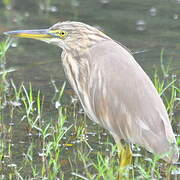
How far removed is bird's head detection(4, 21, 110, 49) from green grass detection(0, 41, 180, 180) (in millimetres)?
495

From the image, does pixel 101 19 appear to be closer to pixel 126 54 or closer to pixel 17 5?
pixel 17 5

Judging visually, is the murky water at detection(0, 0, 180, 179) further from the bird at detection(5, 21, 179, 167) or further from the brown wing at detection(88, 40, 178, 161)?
the brown wing at detection(88, 40, 178, 161)

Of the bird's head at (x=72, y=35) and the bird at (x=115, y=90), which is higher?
the bird's head at (x=72, y=35)

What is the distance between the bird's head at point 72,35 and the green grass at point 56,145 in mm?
495

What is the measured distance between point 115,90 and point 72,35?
0.62 m

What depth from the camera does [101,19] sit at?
8961 mm

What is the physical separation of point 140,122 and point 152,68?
2629 mm

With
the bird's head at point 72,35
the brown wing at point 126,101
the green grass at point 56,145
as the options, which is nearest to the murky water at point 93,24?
the green grass at point 56,145

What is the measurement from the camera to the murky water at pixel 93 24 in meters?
7.27

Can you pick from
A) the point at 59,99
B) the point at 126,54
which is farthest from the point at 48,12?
the point at 126,54

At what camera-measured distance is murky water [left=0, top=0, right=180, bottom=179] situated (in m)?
7.27

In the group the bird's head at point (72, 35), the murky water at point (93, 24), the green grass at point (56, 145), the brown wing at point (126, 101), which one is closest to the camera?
the brown wing at point (126, 101)

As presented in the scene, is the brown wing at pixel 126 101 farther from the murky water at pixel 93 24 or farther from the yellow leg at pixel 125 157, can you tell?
the murky water at pixel 93 24

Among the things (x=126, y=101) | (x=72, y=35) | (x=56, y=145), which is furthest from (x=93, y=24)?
(x=126, y=101)
